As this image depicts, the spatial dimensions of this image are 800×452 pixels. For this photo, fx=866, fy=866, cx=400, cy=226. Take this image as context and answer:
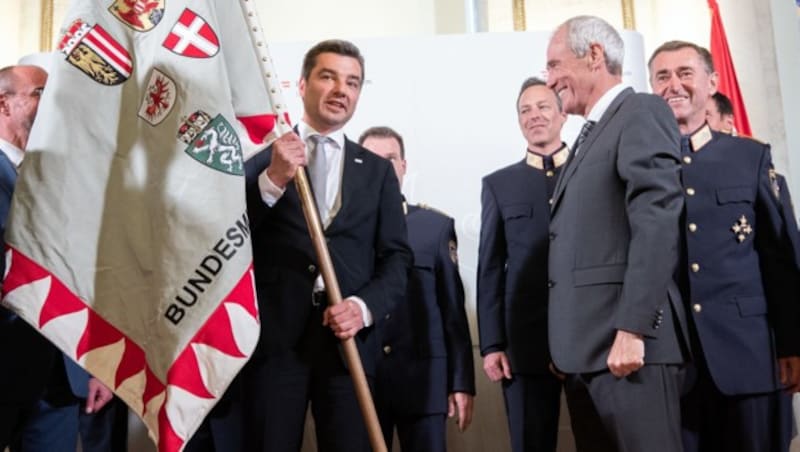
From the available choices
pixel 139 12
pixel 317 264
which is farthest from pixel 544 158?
pixel 139 12

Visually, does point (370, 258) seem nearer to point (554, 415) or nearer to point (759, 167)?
point (554, 415)

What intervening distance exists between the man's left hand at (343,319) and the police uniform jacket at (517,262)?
1.01m

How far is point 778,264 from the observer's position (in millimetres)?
2672

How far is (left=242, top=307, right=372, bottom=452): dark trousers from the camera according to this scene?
2.18 meters

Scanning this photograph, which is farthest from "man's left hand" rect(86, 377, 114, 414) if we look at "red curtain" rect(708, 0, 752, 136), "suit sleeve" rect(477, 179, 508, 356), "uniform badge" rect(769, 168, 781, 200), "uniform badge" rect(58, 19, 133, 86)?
"red curtain" rect(708, 0, 752, 136)

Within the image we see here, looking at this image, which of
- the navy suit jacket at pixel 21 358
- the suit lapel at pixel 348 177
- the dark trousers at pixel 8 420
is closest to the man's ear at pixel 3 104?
the navy suit jacket at pixel 21 358

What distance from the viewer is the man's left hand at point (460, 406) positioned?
124 inches

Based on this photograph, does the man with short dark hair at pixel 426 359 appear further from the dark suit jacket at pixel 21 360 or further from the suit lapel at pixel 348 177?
the dark suit jacket at pixel 21 360

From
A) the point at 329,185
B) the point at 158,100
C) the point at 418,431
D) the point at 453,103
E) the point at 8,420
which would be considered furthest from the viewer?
the point at 453,103

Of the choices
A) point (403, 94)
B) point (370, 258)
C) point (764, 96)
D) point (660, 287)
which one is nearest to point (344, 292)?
point (370, 258)

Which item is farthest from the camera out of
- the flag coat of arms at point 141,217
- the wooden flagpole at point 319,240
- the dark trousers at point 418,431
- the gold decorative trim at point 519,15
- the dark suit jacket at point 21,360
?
the gold decorative trim at point 519,15

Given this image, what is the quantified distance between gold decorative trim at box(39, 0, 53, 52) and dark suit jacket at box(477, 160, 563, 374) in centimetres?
431

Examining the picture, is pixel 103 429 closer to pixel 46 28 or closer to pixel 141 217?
pixel 141 217

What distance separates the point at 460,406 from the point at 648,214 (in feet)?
4.37
